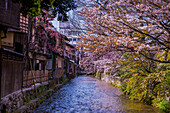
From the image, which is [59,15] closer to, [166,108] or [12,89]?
[12,89]

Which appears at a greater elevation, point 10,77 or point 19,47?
point 19,47

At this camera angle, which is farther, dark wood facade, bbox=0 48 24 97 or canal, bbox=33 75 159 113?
canal, bbox=33 75 159 113

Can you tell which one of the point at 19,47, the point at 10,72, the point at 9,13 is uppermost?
the point at 9,13

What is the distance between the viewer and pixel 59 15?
10.4 metres

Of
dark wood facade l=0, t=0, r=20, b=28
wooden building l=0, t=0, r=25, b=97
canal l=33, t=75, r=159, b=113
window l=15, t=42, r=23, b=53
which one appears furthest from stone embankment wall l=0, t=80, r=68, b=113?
dark wood facade l=0, t=0, r=20, b=28

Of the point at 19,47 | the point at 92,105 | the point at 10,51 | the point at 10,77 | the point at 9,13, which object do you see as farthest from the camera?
the point at 92,105

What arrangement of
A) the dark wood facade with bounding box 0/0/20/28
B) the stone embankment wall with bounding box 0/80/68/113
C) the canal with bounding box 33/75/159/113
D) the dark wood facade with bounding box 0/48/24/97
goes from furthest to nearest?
the canal with bounding box 33/75/159/113, the dark wood facade with bounding box 0/0/20/28, the dark wood facade with bounding box 0/48/24/97, the stone embankment wall with bounding box 0/80/68/113

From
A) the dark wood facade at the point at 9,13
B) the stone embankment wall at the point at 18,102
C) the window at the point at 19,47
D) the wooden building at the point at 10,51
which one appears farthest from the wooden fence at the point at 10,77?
the dark wood facade at the point at 9,13

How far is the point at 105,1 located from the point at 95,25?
1.62 meters

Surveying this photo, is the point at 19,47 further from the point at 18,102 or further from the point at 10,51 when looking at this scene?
the point at 18,102

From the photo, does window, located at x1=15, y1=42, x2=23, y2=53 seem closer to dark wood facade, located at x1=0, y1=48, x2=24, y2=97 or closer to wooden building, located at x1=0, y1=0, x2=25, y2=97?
wooden building, located at x1=0, y1=0, x2=25, y2=97

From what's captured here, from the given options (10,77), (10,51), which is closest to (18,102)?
(10,77)

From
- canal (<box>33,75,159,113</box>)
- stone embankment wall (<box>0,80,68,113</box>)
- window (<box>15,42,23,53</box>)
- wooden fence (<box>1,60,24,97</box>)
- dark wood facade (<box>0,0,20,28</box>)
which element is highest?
dark wood facade (<box>0,0,20,28</box>)

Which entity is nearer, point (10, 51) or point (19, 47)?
point (10, 51)
